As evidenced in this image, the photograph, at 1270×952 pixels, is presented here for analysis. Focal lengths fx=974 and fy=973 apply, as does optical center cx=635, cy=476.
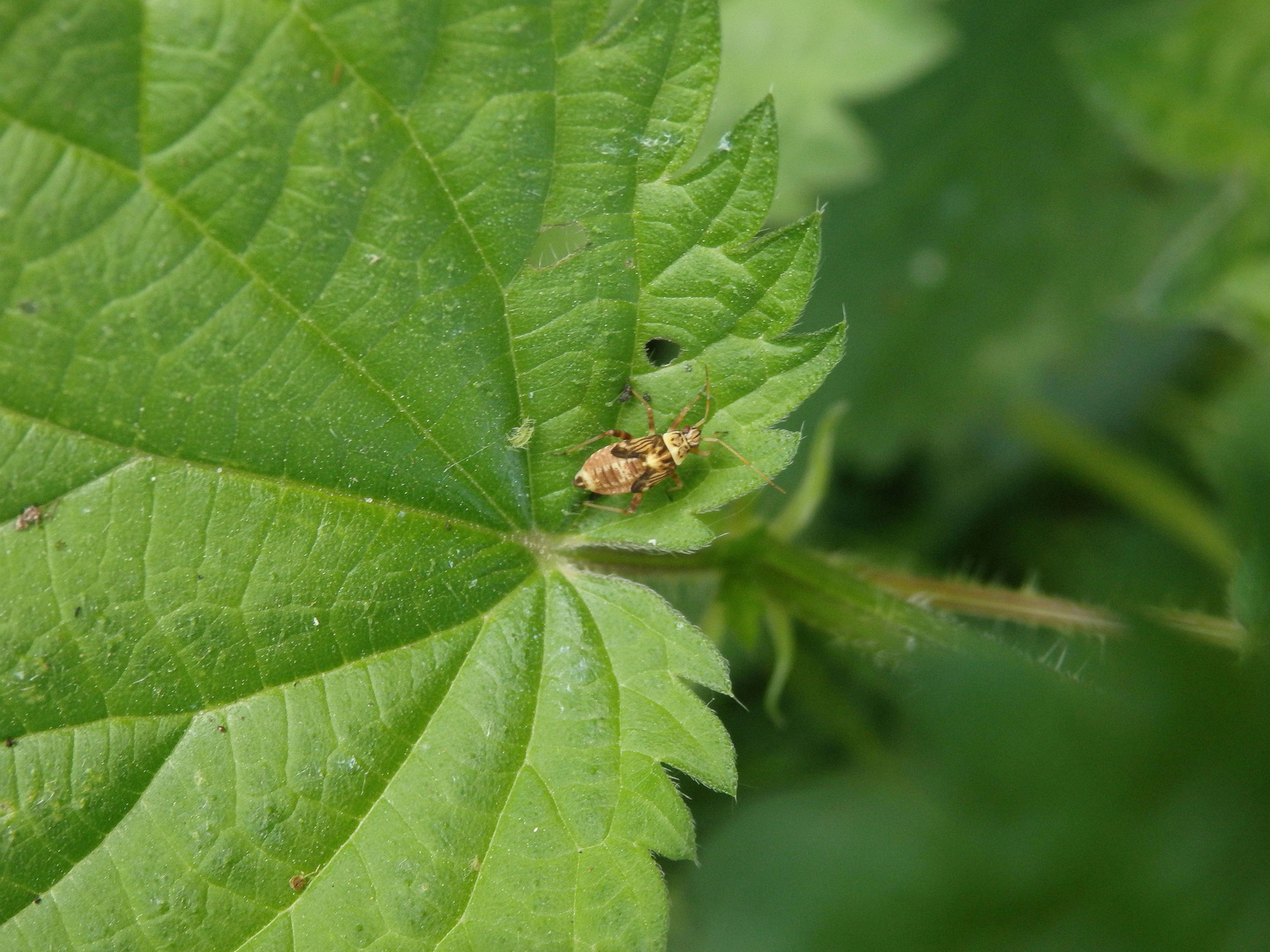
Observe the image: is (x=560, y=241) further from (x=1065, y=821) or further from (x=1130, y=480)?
(x=1130, y=480)

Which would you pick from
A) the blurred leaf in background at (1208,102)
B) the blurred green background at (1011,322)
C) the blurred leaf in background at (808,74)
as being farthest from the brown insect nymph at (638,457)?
the blurred leaf in background at (1208,102)

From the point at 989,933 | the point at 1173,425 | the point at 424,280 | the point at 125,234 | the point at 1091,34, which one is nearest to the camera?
the point at 989,933

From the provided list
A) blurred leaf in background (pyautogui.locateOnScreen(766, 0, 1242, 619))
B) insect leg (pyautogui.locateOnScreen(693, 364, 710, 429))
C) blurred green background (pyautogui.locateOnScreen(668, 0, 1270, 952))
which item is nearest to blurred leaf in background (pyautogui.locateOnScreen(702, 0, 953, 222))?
blurred green background (pyautogui.locateOnScreen(668, 0, 1270, 952))

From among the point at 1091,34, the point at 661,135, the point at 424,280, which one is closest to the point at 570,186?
the point at 661,135

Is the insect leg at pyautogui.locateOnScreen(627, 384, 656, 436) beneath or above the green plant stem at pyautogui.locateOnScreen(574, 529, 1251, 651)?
above

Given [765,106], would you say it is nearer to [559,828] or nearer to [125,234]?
[125,234]

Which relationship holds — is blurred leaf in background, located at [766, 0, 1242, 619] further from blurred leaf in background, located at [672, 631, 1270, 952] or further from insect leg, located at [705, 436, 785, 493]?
blurred leaf in background, located at [672, 631, 1270, 952]

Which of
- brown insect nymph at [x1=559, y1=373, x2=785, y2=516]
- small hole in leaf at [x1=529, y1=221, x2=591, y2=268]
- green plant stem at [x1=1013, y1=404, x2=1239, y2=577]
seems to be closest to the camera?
small hole in leaf at [x1=529, y1=221, x2=591, y2=268]

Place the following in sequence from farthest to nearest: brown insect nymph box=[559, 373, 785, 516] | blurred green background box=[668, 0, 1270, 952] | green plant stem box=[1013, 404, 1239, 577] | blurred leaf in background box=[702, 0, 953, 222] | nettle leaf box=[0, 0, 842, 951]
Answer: green plant stem box=[1013, 404, 1239, 577], blurred leaf in background box=[702, 0, 953, 222], blurred green background box=[668, 0, 1270, 952], brown insect nymph box=[559, 373, 785, 516], nettle leaf box=[0, 0, 842, 951]
